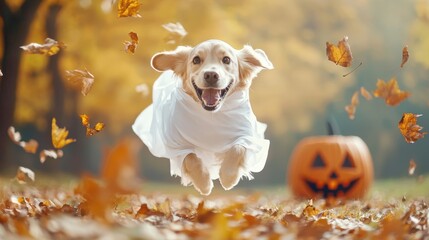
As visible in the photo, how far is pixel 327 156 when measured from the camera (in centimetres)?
951

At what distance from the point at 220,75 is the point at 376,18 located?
16046 mm

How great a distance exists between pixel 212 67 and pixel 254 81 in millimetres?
12271

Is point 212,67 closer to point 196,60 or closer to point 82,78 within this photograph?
point 196,60

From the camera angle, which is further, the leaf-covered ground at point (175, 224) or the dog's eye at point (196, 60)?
the dog's eye at point (196, 60)

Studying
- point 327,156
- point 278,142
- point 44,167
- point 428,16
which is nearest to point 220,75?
point 327,156

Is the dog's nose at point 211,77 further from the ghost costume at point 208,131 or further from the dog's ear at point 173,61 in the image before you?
the dog's ear at point 173,61

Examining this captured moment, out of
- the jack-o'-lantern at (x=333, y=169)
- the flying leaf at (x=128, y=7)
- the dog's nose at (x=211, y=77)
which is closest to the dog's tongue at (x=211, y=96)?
the dog's nose at (x=211, y=77)

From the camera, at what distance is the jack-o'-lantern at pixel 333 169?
31.1 ft

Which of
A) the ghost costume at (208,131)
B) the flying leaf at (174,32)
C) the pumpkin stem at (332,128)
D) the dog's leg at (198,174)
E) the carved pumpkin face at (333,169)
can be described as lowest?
the carved pumpkin face at (333,169)

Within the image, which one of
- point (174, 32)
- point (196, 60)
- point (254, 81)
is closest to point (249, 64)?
point (196, 60)

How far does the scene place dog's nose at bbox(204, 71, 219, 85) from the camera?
14.8 ft

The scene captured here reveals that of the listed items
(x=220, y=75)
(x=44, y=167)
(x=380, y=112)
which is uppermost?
(x=220, y=75)

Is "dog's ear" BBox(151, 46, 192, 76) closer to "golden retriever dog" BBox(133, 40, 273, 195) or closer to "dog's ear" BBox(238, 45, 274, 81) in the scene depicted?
"golden retriever dog" BBox(133, 40, 273, 195)

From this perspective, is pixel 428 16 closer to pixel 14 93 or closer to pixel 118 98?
pixel 118 98
